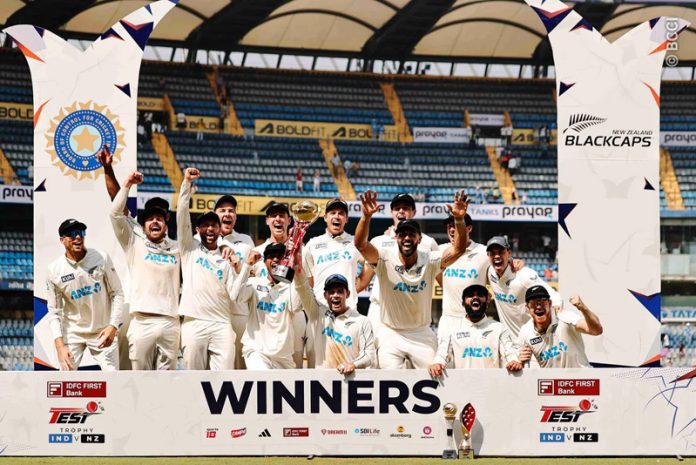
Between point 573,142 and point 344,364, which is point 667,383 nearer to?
point 344,364

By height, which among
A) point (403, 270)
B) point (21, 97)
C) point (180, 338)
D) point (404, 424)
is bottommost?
point (404, 424)

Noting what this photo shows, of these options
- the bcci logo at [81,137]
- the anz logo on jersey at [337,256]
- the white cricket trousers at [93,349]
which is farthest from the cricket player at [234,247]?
the bcci logo at [81,137]

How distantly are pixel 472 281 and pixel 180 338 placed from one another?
2685 mm

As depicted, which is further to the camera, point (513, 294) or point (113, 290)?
point (513, 294)

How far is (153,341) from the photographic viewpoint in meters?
8.73

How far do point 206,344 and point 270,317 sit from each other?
610 millimetres

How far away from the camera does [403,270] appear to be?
28.1ft

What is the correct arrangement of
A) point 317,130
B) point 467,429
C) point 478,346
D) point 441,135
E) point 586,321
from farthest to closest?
point 441,135
point 317,130
point 478,346
point 586,321
point 467,429

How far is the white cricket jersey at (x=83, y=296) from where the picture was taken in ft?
28.1

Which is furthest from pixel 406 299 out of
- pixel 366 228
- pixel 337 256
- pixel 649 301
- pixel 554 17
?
pixel 554 17

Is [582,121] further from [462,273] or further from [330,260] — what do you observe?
[330,260]

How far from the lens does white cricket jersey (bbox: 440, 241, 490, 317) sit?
31.0 ft

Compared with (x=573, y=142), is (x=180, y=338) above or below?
below

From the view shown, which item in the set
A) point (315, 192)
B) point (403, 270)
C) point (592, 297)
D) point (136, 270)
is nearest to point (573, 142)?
point (592, 297)
